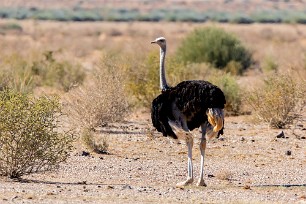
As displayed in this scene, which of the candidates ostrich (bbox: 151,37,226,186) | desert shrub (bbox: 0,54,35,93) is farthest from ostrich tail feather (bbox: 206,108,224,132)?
desert shrub (bbox: 0,54,35,93)

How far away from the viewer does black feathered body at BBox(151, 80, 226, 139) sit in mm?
14172

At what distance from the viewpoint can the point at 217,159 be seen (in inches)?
709

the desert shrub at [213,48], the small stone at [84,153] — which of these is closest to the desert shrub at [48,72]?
the desert shrub at [213,48]

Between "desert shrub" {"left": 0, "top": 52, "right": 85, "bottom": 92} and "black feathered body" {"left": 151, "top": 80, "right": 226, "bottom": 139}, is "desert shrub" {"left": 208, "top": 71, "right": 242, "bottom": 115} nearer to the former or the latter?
"desert shrub" {"left": 0, "top": 52, "right": 85, "bottom": 92}

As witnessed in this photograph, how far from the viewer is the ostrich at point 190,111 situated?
14156mm

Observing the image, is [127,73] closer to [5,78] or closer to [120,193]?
[5,78]

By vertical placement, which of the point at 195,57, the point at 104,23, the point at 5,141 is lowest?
the point at 104,23

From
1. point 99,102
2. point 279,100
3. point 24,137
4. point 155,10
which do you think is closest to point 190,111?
point 24,137

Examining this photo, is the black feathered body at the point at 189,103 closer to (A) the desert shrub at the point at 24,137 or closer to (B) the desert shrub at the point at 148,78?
(A) the desert shrub at the point at 24,137

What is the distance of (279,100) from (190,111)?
7.95 meters

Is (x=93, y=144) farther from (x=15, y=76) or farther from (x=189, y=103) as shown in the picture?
(x=15, y=76)

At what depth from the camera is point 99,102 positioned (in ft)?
70.9

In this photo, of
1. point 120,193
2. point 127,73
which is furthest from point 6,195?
point 127,73

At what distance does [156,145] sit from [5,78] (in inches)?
243
